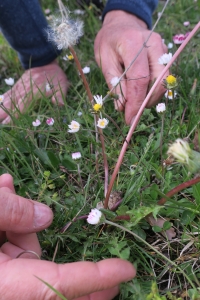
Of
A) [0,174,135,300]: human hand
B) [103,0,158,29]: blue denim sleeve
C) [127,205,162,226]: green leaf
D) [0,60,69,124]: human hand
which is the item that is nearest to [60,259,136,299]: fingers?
[0,174,135,300]: human hand

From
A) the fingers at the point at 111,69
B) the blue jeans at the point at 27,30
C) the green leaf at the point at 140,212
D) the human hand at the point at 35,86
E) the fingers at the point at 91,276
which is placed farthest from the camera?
the blue jeans at the point at 27,30

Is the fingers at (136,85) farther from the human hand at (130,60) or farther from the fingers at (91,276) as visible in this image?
the fingers at (91,276)

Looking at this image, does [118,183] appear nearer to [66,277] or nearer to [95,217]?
[95,217]

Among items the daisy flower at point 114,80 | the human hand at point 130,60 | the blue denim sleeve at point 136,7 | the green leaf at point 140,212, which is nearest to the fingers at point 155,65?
the human hand at point 130,60

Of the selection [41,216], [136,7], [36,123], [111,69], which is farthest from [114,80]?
[41,216]

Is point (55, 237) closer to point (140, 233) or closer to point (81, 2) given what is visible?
point (140, 233)
